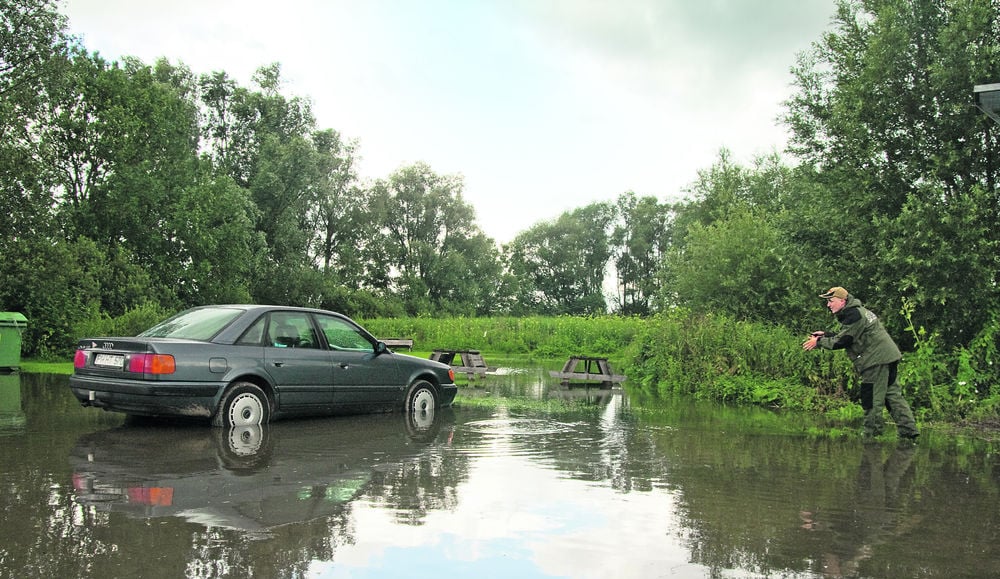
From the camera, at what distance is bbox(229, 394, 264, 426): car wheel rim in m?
10.0

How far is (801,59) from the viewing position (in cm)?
1788

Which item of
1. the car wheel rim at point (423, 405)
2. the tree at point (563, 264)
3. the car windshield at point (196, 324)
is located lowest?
the car wheel rim at point (423, 405)

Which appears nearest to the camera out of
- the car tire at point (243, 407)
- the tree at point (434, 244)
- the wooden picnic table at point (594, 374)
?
the car tire at point (243, 407)

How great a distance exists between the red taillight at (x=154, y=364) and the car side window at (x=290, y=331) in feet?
4.40

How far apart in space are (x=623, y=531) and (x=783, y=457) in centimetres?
404

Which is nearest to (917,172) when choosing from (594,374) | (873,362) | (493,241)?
(873,362)

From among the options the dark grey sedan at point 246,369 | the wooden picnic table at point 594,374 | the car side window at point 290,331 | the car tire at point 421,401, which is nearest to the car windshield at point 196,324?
the dark grey sedan at point 246,369

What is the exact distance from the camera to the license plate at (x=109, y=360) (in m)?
9.68

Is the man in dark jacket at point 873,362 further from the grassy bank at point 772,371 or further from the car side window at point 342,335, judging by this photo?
the car side window at point 342,335

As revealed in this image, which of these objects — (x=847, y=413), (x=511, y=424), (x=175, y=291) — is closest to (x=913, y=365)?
(x=847, y=413)

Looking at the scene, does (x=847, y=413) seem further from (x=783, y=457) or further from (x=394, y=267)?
(x=394, y=267)

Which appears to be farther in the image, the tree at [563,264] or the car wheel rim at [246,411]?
the tree at [563,264]

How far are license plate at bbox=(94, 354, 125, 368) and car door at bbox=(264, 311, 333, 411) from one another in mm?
1664

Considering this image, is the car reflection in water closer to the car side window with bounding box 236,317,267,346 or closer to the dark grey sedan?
the dark grey sedan
